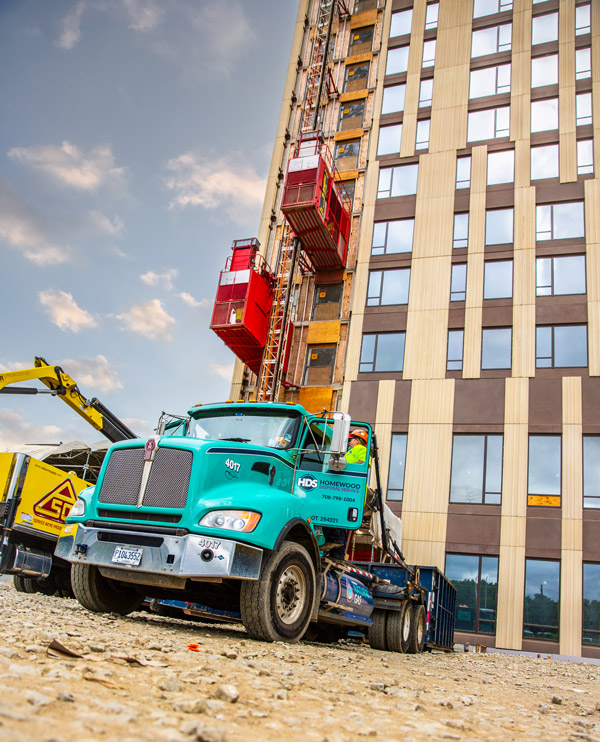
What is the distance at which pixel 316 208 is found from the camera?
29766 mm

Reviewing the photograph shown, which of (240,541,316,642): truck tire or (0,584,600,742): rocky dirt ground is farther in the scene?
(240,541,316,642): truck tire

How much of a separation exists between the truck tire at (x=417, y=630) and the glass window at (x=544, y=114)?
26.7 metres

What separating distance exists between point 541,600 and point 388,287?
15521mm

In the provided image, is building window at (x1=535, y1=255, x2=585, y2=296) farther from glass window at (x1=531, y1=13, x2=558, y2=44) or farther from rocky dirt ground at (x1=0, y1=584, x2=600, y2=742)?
rocky dirt ground at (x1=0, y1=584, x2=600, y2=742)

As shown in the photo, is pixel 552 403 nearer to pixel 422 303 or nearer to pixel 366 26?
pixel 422 303

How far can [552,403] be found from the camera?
26297 mm

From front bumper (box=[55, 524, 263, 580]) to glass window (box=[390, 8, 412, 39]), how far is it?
125 ft

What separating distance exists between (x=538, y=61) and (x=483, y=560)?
2555 centimetres

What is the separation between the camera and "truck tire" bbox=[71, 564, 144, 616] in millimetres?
8641

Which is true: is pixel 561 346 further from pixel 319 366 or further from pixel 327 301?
pixel 327 301

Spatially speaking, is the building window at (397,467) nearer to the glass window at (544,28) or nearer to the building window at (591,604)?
the building window at (591,604)

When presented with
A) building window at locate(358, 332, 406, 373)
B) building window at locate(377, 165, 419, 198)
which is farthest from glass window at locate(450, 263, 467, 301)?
building window at locate(377, 165, 419, 198)

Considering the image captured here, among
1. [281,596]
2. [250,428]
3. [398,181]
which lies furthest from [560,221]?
[281,596]

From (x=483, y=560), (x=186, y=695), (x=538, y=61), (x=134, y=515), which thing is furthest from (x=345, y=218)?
(x=186, y=695)
